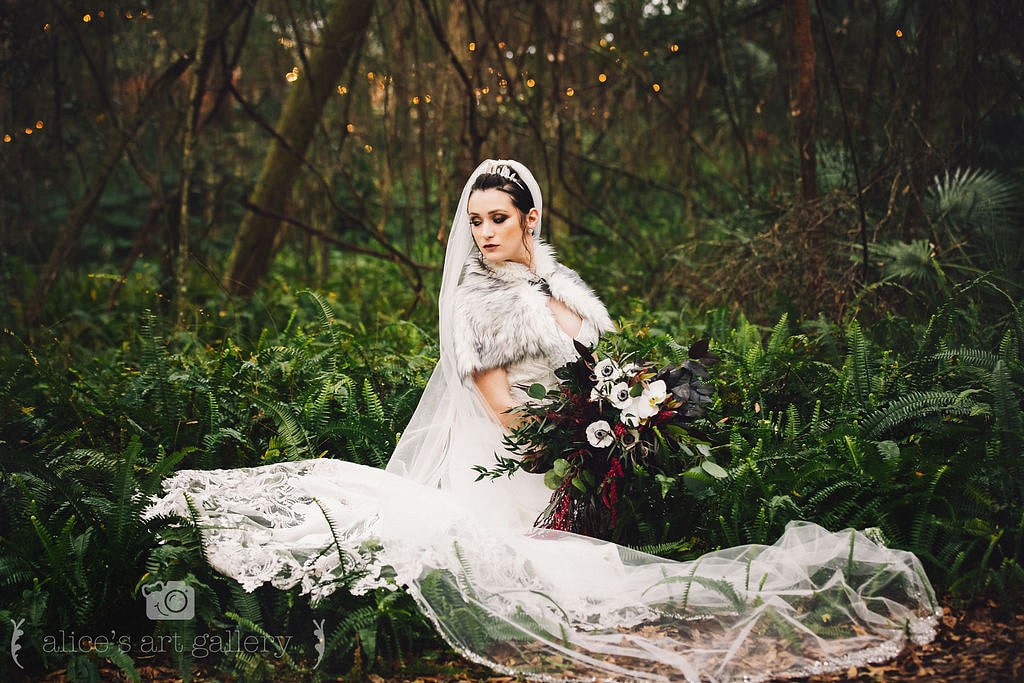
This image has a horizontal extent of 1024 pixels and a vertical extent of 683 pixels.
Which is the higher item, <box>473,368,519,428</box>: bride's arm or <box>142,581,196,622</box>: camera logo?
<box>473,368,519,428</box>: bride's arm

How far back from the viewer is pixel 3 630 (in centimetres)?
279

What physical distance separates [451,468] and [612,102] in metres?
5.87

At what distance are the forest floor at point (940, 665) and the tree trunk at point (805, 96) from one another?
374 centimetres

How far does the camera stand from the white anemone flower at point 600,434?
294 cm

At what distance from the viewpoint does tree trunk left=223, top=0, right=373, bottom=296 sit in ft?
22.2

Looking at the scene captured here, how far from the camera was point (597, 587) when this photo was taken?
2.79 meters

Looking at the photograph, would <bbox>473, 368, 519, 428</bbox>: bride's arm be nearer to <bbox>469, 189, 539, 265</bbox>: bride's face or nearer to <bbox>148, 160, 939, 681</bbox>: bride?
<bbox>148, 160, 939, 681</bbox>: bride

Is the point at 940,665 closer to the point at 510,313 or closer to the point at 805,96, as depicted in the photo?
the point at 510,313

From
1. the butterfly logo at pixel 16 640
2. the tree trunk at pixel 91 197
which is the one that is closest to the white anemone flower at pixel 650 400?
the butterfly logo at pixel 16 640

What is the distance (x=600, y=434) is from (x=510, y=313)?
0.63m

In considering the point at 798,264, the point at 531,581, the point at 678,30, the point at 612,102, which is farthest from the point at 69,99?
the point at 531,581

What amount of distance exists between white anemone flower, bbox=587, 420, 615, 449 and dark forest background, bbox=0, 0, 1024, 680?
417 millimetres

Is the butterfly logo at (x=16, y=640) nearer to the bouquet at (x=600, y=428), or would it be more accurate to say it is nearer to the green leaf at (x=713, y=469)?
the bouquet at (x=600, y=428)

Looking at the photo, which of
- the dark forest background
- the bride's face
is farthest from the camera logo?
the bride's face
